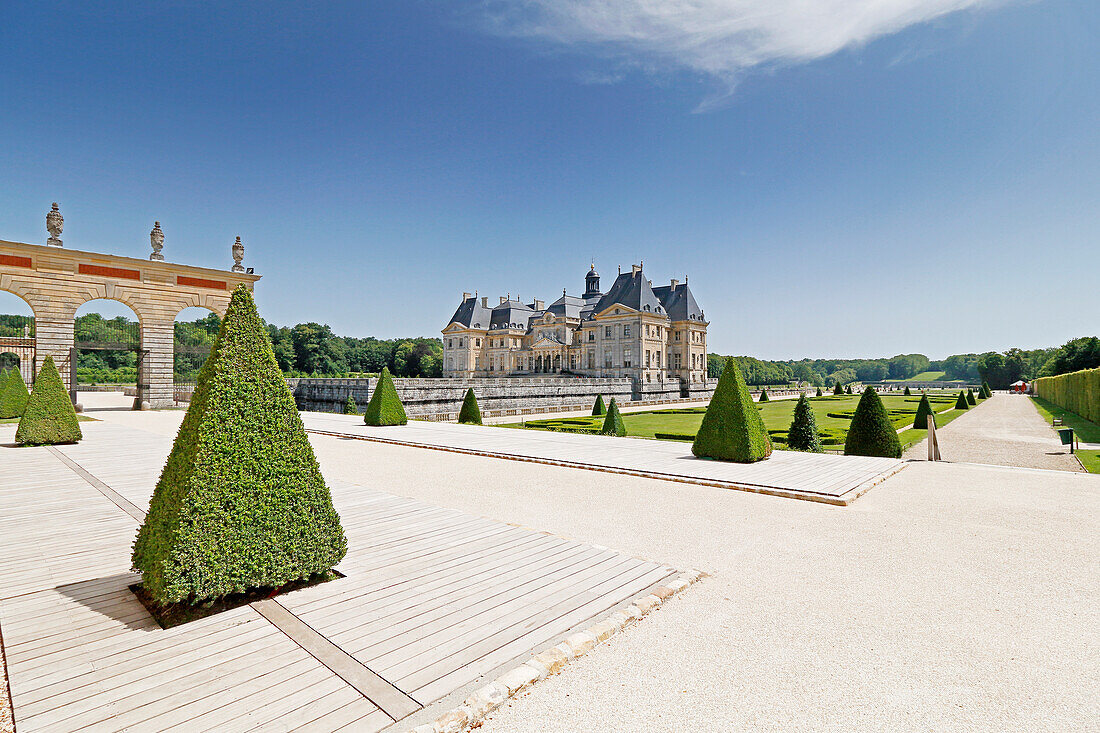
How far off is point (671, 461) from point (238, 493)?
8759mm

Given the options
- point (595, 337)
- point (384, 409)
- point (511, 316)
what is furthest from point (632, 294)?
point (384, 409)

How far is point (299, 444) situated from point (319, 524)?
651 millimetres

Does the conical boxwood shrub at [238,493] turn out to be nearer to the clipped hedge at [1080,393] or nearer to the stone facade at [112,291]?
the stone facade at [112,291]

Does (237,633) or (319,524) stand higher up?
(319,524)

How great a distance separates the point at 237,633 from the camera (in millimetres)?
3529

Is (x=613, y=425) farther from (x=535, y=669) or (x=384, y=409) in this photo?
(x=535, y=669)

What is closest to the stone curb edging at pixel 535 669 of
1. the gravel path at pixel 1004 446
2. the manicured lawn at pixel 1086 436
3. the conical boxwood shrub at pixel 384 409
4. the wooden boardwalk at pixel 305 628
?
the wooden boardwalk at pixel 305 628

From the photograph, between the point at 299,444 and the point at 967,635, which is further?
the point at 299,444

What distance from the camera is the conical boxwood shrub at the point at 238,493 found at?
3.68m

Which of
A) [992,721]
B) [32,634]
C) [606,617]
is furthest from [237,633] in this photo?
[992,721]

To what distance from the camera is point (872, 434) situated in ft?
41.5

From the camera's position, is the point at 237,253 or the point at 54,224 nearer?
the point at 54,224

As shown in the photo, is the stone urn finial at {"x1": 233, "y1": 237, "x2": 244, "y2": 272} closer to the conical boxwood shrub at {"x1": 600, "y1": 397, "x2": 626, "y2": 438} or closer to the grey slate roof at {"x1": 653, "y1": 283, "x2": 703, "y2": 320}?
the conical boxwood shrub at {"x1": 600, "y1": 397, "x2": 626, "y2": 438}

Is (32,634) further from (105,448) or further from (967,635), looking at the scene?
(105,448)
